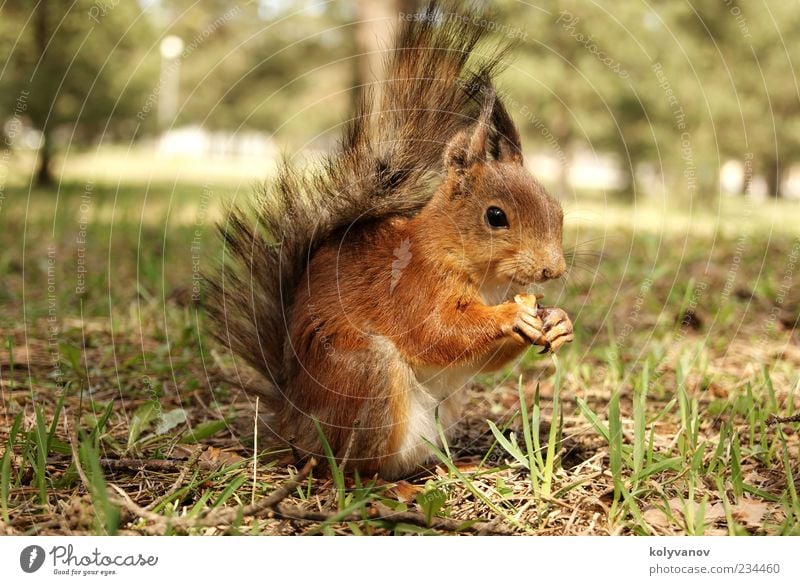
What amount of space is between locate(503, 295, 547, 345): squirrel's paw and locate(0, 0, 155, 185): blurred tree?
9.52 feet

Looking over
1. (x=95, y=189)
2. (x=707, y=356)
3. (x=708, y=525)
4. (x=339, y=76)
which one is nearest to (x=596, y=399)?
(x=707, y=356)

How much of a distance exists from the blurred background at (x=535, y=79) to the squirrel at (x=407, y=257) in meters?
0.18

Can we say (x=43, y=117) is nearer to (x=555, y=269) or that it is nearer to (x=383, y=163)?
(x=383, y=163)

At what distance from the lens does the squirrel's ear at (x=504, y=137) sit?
1.61 meters

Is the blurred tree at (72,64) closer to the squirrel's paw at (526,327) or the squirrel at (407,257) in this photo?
the squirrel at (407,257)

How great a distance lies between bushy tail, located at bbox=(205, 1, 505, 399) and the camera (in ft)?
5.21

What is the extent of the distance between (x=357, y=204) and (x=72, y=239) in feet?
9.52

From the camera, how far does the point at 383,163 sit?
1.59m

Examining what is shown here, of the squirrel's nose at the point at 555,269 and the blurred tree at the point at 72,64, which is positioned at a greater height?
the blurred tree at the point at 72,64

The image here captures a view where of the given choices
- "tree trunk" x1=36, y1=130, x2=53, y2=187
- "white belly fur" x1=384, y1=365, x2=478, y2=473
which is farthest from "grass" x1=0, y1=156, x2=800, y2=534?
"tree trunk" x1=36, y1=130, x2=53, y2=187

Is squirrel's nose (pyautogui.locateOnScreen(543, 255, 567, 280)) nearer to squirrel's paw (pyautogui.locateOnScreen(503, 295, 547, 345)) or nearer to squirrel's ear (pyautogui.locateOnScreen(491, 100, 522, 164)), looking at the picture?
squirrel's paw (pyautogui.locateOnScreen(503, 295, 547, 345))

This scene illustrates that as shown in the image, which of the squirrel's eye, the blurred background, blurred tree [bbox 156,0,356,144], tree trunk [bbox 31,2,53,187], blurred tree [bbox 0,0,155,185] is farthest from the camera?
blurred tree [bbox 156,0,356,144]

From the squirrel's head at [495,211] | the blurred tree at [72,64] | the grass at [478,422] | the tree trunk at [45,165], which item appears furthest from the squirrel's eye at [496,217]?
the tree trunk at [45,165]

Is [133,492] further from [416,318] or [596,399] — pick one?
[596,399]
